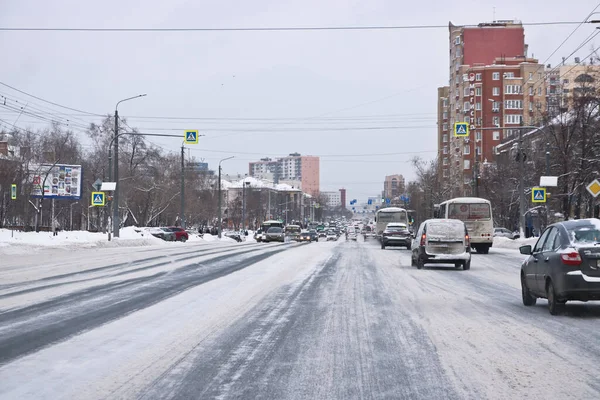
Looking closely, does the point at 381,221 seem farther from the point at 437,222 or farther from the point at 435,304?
the point at 435,304

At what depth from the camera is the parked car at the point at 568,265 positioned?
1284 centimetres

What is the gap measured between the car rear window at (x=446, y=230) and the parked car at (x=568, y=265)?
42.1 feet

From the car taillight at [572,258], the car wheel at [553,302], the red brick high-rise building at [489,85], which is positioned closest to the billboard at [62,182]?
the car wheel at [553,302]

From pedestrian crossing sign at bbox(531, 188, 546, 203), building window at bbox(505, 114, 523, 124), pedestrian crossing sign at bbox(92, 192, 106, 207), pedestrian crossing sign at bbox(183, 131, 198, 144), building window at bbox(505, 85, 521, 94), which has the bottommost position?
pedestrian crossing sign at bbox(92, 192, 106, 207)

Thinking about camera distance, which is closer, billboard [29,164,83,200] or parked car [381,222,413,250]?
parked car [381,222,413,250]

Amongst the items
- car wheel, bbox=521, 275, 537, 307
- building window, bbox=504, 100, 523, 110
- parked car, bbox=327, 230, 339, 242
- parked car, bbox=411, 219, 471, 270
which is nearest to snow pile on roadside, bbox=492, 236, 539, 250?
parked car, bbox=411, 219, 471, 270

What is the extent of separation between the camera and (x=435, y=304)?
15.2 metres

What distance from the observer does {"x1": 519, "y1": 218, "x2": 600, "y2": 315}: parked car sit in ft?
42.1

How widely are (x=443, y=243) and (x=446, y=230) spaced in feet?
1.46

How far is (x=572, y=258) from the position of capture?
12961mm

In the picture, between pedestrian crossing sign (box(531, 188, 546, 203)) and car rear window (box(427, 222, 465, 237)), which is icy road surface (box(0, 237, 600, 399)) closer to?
car rear window (box(427, 222, 465, 237))

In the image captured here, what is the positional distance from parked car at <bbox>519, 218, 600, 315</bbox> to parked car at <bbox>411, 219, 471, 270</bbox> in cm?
1280

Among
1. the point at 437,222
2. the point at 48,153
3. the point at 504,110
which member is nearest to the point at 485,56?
the point at 504,110

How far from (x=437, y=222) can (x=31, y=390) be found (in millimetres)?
21692
